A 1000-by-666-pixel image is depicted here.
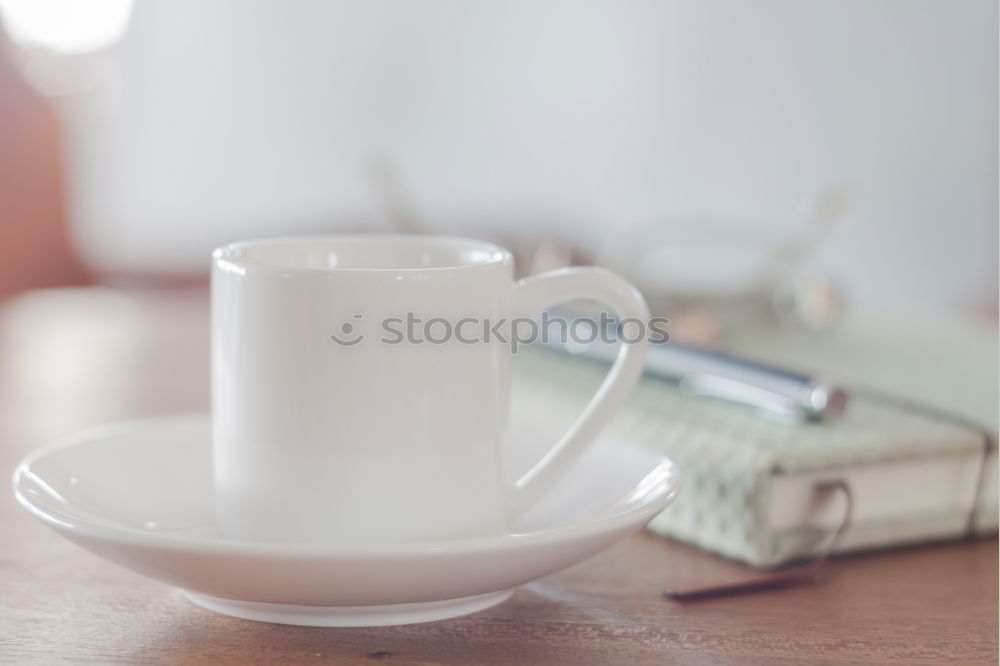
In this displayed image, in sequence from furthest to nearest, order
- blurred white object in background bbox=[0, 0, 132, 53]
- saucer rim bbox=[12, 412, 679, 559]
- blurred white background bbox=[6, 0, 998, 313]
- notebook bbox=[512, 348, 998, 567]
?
blurred white background bbox=[6, 0, 998, 313]
blurred white object in background bbox=[0, 0, 132, 53]
notebook bbox=[512, 348, 998, 567]
saucer rim bbox=[12, 412, 679, 559]

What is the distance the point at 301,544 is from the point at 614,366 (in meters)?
0.16

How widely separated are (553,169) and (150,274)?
1120 mm

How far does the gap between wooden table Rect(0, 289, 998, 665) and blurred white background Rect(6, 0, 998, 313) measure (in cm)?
236

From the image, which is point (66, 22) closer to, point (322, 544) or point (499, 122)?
point (499, 122)

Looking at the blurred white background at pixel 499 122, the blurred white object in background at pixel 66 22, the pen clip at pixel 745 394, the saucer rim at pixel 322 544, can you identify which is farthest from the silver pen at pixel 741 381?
the blurred white object in background at pixel 66 22

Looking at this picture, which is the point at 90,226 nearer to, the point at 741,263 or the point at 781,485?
the point at 741,263

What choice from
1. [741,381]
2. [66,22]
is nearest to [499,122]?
[66,22]

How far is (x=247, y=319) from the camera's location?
39cm

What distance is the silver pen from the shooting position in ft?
1.62

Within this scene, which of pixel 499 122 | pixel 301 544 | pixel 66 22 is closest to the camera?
pixel 301 544

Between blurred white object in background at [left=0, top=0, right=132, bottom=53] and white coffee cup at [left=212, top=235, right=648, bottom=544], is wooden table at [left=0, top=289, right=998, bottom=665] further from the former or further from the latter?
blurred white object in background at [left=0, top=0, right=132, bottom=53]

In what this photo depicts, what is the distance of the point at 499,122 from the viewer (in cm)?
304

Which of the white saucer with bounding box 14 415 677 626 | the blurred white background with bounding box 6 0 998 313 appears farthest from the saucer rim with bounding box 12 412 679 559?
the blurred white background with bounding box 6 0 998 313

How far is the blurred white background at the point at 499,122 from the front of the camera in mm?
2818
